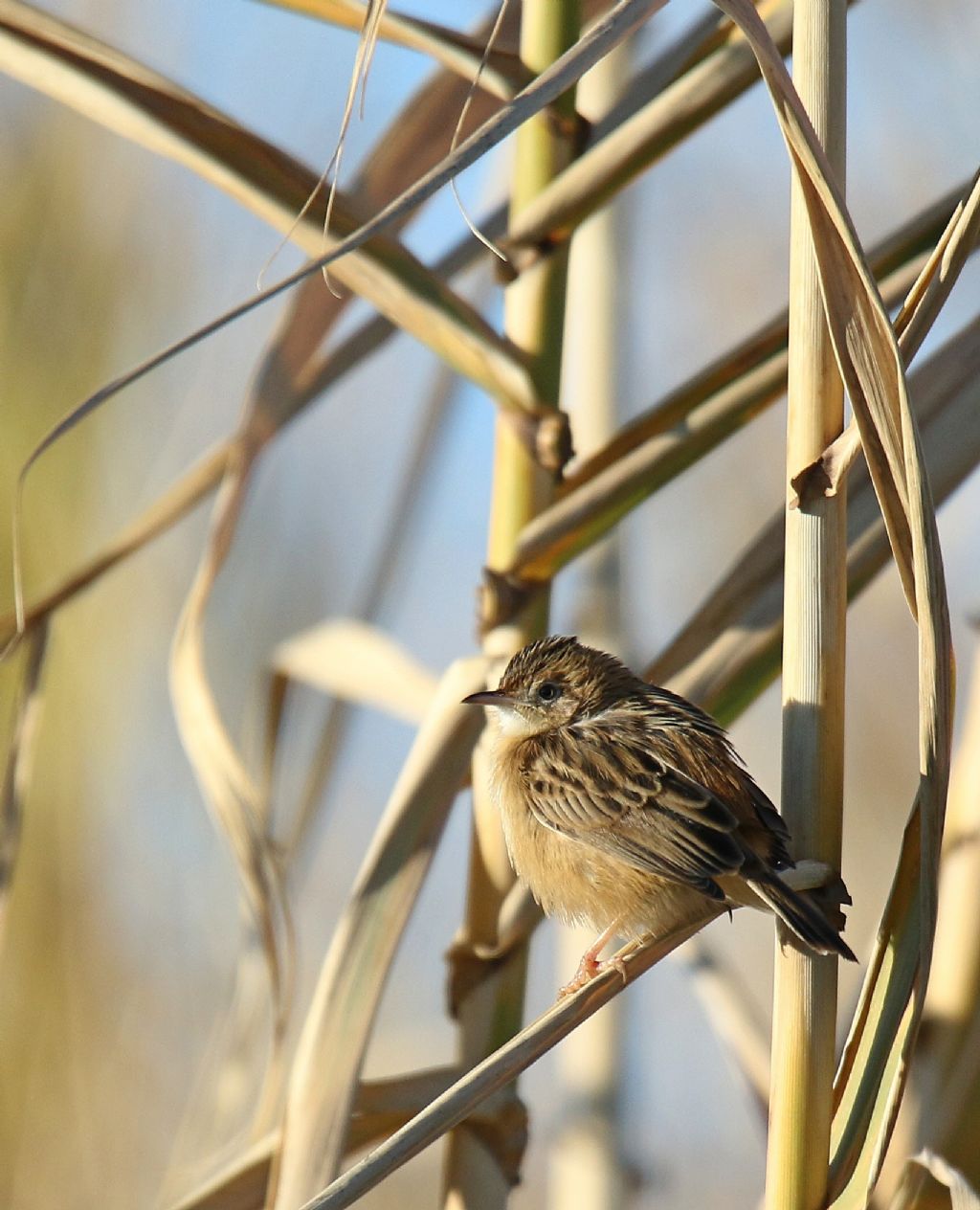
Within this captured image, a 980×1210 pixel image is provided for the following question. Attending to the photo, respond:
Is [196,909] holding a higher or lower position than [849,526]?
higher

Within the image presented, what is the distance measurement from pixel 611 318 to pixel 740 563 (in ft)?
4.33

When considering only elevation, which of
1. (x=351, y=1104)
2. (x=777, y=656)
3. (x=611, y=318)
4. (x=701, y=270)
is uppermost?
(x=701, y=270)

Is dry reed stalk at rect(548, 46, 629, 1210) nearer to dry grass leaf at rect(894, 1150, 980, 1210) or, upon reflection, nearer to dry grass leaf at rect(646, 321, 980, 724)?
dry grass leaf at rect(646, 321, 980, 724)

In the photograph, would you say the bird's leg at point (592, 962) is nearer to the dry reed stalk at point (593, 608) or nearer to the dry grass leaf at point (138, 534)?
Result: the dry reed stalk at point (593, 608)

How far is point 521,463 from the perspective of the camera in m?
1.85

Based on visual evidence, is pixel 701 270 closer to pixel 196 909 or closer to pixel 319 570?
pixel 319 570

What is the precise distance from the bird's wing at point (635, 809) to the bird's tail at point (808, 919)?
38 cm

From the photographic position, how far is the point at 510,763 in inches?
92.3

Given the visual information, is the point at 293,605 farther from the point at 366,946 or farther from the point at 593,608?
the point at 366,946

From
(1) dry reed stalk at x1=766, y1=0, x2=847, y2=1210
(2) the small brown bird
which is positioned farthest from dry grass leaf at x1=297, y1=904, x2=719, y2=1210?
(2) the small brown bird

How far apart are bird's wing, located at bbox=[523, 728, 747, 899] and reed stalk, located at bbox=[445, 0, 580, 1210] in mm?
256

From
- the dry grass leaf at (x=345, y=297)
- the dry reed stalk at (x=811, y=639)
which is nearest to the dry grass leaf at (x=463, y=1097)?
the dry reed stalk at (x=811, y=639)

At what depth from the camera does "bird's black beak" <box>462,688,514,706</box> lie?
1823 mm

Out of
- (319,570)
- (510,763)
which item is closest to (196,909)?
(319,570)
